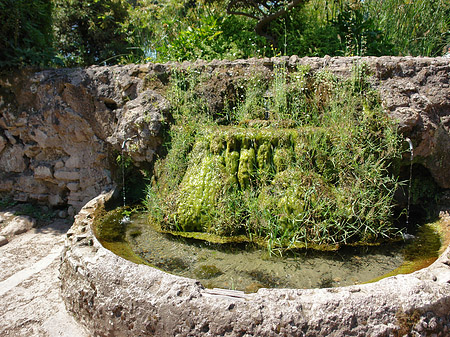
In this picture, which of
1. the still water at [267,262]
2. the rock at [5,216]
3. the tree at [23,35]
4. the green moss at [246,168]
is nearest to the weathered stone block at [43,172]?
the rock at [5,216]

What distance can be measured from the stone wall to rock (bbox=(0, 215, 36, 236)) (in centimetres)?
45

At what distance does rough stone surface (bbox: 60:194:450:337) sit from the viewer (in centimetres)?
201

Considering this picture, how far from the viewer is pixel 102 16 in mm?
7801

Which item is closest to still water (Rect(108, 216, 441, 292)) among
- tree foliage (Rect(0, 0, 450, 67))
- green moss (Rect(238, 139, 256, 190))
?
green moss (Rect(238, 139, 256, 190))

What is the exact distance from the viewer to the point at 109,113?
16.2ft

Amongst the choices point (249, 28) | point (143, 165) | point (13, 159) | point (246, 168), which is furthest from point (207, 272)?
point (249, 28)

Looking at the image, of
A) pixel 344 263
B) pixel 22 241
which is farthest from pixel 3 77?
pixel 344 263

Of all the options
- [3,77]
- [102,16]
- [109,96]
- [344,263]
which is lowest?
[344,263]

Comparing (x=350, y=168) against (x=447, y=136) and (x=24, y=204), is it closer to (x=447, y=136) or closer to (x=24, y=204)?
(x=447, y=136)

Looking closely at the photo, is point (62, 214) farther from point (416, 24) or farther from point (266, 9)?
point (416, 24)

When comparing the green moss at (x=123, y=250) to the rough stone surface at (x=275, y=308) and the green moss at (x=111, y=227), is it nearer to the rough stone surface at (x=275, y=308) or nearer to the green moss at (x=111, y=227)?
the green moss at (x=111, y=227)

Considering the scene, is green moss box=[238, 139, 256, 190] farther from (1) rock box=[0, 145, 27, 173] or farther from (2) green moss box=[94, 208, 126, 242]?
(1) rock box=[0, 145, 27, 173]

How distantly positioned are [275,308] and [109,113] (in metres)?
3.79

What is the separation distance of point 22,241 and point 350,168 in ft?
13.8
